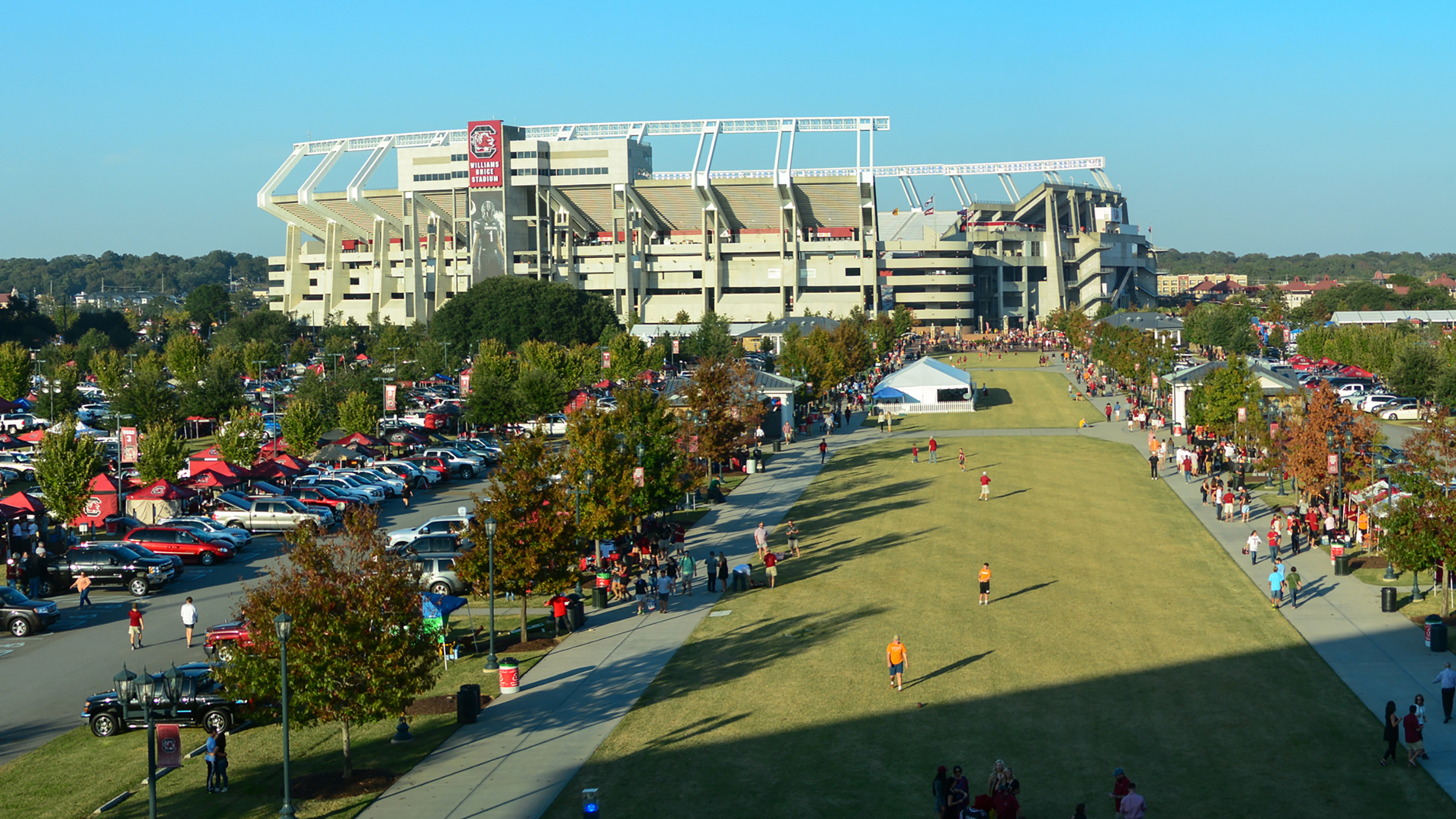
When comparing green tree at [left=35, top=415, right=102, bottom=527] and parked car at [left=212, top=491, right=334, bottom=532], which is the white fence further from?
green tree at [left=35, top=415, right=102, bottom=527]

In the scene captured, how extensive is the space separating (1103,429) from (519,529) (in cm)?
5296

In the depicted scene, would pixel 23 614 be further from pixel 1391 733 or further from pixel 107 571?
pixel 1391 733

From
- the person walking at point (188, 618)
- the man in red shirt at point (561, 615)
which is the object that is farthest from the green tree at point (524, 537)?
the person walking at point (188, 618)

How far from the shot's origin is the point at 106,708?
24328mm

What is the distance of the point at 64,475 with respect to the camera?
44.4 m

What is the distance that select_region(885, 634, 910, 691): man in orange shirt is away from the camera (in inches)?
1006

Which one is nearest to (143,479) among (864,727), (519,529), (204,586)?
(204,586)

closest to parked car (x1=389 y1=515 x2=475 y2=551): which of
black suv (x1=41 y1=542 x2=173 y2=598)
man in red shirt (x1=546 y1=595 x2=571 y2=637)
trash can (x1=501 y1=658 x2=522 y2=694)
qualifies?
black suv (x1=41 y1=542 x2=173 y2=598)

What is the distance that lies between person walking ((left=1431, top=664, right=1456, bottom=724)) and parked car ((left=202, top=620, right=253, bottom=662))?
21.3 metres

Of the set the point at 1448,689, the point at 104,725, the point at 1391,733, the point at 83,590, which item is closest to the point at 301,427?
the point at 83,590

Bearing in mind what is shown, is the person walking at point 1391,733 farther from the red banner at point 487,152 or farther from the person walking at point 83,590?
the red banner at point 487,152

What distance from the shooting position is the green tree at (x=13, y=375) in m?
84.2

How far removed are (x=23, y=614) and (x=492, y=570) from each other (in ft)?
42.5

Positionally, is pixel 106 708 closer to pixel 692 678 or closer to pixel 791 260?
pixel 692 678
